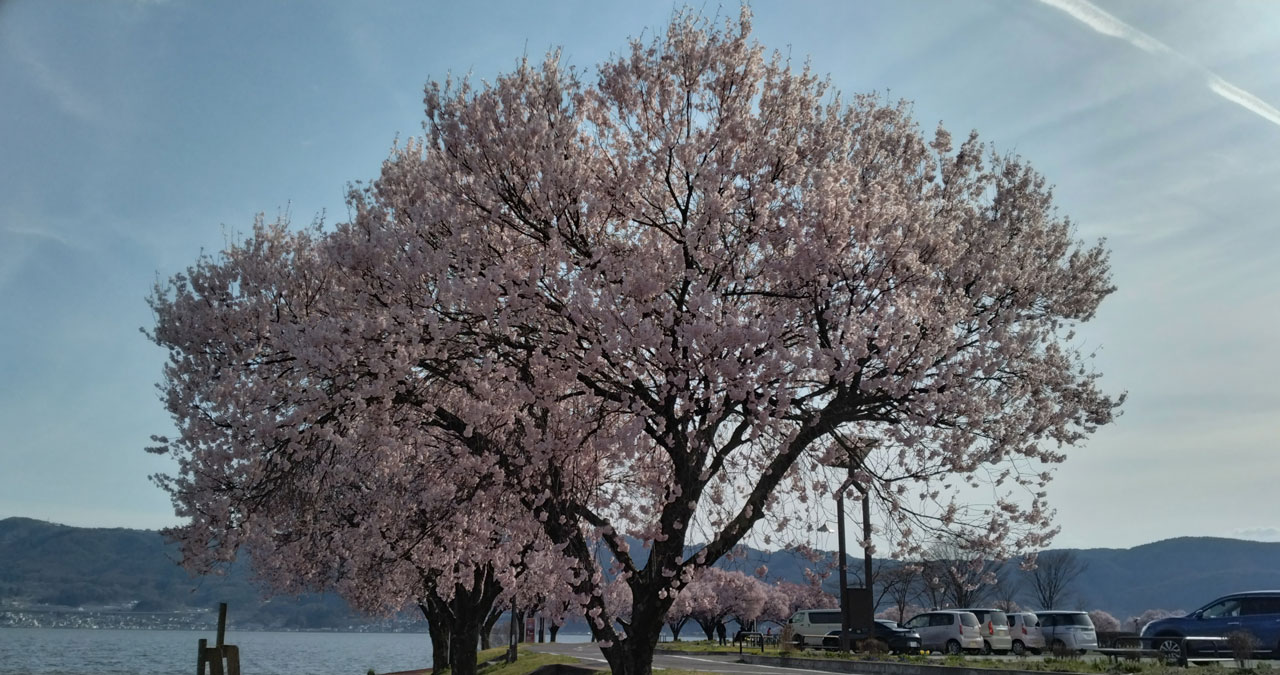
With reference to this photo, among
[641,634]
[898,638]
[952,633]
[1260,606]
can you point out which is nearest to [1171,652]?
[1260,606]

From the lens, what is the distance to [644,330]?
12.1 m

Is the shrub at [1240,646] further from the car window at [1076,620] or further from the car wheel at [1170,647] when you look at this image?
the car window at [1076,620]

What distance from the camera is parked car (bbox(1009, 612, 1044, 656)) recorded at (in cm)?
3319

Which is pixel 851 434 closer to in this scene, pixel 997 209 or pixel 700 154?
pixel 997 209

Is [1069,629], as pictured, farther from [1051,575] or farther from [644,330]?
[1051,575]

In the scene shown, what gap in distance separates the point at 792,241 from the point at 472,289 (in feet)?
16.4

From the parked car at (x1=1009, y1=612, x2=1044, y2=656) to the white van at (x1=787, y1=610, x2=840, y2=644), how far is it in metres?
9.51

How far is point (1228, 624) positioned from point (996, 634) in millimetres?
10314

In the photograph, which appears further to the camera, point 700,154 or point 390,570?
point 390,570

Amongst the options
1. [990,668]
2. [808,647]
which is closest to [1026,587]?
[808,647]

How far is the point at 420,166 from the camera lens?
51.0ft

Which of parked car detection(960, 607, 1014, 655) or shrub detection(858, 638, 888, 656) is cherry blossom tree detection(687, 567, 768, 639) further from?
parked car detection(960, 607, 1014, 655)

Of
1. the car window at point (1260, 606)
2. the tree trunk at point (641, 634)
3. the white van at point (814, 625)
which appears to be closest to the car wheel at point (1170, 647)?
the car window at point (1260, 606)

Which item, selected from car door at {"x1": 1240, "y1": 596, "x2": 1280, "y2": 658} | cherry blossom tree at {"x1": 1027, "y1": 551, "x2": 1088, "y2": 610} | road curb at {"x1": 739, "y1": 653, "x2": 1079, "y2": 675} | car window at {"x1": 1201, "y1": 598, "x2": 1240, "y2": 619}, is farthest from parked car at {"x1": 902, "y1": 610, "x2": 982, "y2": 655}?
cherry blossom tree at {"x1": 1027, "y1": 551, "x2": 1088, "y2": 610}
